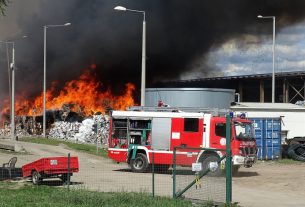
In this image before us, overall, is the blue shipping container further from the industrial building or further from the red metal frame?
the industrial building

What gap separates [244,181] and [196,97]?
18.4 m

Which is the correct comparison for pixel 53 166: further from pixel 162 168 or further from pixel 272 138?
pixel 272 138

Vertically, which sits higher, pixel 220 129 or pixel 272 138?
pixel 220 129

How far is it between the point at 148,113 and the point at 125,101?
3461 centimetres

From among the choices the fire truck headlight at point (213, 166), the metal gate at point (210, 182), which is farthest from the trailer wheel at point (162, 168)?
the fire truck headlight at point (213, 166)

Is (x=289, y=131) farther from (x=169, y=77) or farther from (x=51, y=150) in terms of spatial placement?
(x=169, y=77)

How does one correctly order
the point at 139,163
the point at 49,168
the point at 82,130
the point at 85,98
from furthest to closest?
the point at 85,98 < the point at 82,130 < the point at 139,163 < the point at 49,168

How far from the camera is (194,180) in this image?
14.3 metres

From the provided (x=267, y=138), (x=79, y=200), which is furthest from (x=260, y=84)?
(x=79, y=200)

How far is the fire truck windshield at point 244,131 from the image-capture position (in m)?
23.0

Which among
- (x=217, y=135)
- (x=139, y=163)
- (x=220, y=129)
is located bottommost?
(x=139, y=163)

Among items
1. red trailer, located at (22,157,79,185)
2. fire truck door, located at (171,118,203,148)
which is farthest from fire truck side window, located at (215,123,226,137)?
red trailer, located at (22,157,79,185)

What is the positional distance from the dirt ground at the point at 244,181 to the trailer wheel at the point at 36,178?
2.40ft

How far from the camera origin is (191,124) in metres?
23.5
